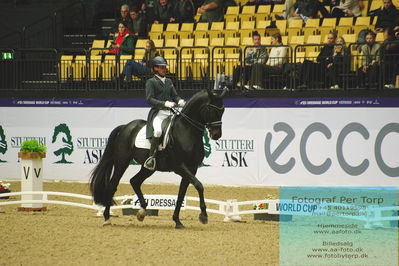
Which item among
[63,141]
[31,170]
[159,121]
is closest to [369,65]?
[159,121]

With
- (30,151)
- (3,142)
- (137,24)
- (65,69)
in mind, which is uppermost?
(137,24)

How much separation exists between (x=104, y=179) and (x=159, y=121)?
4.50 feet

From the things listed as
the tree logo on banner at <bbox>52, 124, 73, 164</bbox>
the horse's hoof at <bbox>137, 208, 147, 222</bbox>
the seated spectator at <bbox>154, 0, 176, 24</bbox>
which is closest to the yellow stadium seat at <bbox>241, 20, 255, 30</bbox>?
the seated spectator at <bbox>154, 0, 176, 24</bbox>

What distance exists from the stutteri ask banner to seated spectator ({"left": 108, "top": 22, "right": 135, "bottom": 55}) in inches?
73.6

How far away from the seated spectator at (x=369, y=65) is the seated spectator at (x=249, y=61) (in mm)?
2318

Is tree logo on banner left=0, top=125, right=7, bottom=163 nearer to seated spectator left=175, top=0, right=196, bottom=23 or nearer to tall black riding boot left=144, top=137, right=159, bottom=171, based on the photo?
seated spectator left=175, top=0, right=196, bottom=23

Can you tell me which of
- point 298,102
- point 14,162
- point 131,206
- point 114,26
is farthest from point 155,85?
point 114,26

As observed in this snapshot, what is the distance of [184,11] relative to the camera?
919 inches

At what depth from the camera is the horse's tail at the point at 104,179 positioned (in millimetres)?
13867

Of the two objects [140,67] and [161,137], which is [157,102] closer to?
[161,137]

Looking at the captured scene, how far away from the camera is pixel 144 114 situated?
20.1m

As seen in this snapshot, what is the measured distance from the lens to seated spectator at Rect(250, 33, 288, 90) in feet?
63.1

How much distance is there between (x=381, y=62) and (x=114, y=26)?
930 centimetres

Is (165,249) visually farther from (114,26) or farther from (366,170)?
(114,26)
